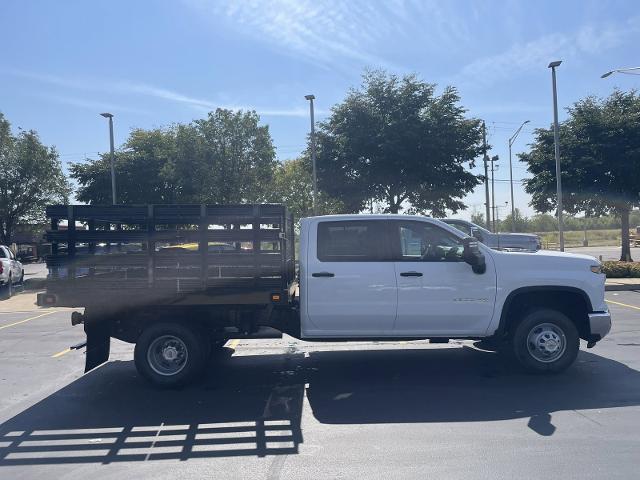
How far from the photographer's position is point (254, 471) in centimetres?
496

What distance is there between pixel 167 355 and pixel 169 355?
Result: 2cm

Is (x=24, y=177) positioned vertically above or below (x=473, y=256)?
above

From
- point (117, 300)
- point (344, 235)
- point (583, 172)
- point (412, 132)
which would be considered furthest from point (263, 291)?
point (583, 172)

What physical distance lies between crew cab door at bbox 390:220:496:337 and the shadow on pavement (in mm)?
723

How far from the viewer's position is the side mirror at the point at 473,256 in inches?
286

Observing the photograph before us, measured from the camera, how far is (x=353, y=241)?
760cm

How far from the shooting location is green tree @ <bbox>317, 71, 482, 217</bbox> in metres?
23.7

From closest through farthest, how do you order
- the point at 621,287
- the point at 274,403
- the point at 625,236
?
the point at 274,403
the point at 621,287
the point at 625,236

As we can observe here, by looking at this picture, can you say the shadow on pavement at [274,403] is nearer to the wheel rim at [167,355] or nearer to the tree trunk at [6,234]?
the wheel rim at [167,355]

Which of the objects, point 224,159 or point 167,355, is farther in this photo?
point 224,159

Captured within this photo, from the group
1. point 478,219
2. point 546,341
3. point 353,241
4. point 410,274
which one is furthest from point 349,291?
point 478,219

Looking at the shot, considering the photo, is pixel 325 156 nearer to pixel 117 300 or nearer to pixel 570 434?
pixel 117 300

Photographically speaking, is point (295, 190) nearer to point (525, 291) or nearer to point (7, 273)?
point (7, 273)

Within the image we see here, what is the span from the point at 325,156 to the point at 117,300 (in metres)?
18.6
